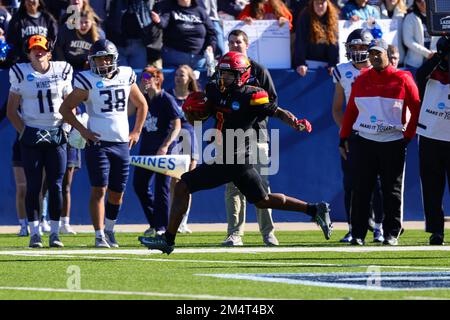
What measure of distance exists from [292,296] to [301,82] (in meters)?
8.23

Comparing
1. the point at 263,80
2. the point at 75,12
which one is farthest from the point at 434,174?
the point at 75,12

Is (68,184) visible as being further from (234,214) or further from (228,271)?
(228,271)

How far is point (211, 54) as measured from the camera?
15.3 m

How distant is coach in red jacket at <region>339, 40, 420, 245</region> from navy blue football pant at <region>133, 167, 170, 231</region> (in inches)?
105

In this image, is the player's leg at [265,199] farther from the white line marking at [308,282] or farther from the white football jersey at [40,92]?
the white football jersey at [40,92]

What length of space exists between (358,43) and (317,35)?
2.83 meters

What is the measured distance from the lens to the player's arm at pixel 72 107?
1182cm

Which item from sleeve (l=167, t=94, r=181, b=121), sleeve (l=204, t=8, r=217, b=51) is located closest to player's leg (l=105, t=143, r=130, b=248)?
sleeve (l=167, t=94, r=181, b=121)

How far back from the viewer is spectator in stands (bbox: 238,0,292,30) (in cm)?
1580

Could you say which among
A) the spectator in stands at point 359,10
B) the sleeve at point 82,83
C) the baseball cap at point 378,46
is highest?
the baseball cap at point 378,46

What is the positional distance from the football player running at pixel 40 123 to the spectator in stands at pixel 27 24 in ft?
8.35

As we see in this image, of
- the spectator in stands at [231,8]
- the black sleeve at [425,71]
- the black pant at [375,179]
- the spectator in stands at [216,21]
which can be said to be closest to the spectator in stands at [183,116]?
the spectator in stands at [216,21]

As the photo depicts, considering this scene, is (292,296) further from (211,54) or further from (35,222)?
(211,54)
